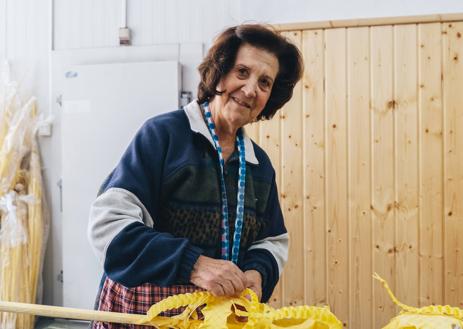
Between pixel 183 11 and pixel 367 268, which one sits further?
pixel 183 11

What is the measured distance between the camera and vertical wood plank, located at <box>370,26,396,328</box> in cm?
239

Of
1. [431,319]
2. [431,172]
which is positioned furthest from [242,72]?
[431,172]

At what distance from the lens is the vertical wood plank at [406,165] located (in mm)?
2367

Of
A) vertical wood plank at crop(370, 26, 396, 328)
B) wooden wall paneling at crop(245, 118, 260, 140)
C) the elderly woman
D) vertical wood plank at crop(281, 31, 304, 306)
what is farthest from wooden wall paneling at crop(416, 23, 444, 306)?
the elderly woman

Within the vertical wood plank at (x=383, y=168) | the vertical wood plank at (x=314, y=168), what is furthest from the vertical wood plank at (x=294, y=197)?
the vertical wood plank at (x=383, y=168)

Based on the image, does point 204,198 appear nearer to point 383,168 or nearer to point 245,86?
point 245,86

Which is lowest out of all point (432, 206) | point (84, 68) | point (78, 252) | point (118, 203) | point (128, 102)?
point (78, 252)

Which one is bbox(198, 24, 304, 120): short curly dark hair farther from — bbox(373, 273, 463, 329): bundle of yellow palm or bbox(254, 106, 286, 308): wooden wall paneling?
bbox(254, 106, 286, 308): wooden wall paneling

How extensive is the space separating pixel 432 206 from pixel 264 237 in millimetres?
1551

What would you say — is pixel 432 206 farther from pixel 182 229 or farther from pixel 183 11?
pixel 183 11

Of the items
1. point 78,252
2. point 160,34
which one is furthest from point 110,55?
point 78,252

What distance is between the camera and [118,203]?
2.93 ft

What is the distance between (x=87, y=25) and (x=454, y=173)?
2642 millimetres

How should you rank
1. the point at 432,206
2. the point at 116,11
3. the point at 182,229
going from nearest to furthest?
the point at 182,229 → the point at 432,206 → the point at 116,11
